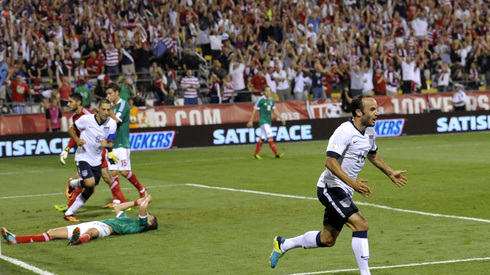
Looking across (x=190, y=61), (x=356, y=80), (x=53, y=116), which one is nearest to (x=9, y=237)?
(x=53, y=116)

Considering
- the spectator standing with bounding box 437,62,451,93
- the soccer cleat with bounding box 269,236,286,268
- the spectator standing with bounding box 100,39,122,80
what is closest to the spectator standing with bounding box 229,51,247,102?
the spectator standing with bounding box 100,39,122,80

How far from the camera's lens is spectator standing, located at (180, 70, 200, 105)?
33.7m

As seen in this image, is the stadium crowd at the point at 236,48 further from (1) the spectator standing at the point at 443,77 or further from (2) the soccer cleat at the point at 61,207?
(2) the soccer cleat at the point at 61,207

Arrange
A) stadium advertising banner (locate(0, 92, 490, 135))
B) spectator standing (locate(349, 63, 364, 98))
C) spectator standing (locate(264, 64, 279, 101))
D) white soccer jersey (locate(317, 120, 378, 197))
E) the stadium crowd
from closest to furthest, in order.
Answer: white soccer jersey (locate(317, 120, 378, 197)), stadium advertising banner (locate(0, 92, 490, 135)), the stadium crowd, spectator standing (locate(264, 64, 279, 101)), spectator standing (locate(349, 63, 364, 98))

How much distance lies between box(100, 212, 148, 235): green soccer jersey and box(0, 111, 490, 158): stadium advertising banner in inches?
→ 669

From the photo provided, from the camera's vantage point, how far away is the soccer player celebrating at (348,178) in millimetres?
8930

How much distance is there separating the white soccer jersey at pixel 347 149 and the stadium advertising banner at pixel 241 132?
21425 mm

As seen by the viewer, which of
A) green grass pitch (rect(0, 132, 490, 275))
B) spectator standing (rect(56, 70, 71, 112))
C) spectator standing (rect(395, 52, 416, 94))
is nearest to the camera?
green grass pitch (rect(0, 132, 490, 275))

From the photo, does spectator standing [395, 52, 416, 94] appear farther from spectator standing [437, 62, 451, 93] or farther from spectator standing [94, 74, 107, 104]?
spectator standing [94, 74, 107, 104]

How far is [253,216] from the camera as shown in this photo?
14773 mm

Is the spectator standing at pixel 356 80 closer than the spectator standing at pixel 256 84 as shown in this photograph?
No

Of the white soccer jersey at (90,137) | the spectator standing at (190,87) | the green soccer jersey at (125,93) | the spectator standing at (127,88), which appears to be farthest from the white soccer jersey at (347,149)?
the spectator standing at (190,87)

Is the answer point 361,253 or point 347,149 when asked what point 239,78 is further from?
point 361,253

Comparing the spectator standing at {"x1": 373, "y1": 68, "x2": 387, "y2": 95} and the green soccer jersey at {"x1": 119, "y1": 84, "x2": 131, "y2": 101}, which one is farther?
the spectator standing at {"x1": 373, "y1": 68, "x2": 387, "y2": 95}
